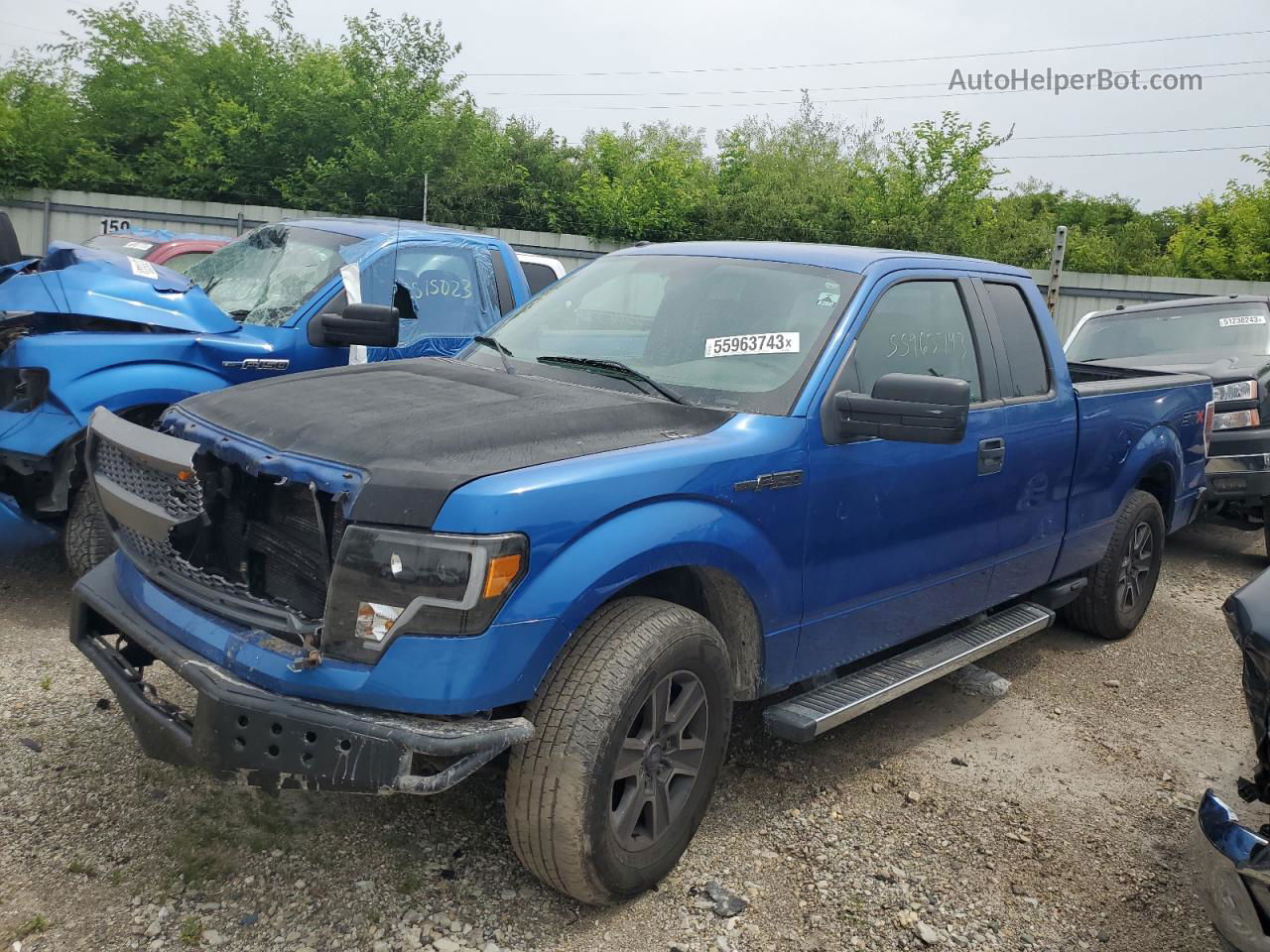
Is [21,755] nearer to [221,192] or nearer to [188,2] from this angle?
[221,192]

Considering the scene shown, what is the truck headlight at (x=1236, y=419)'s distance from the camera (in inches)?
295

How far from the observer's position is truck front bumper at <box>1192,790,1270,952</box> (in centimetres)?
238

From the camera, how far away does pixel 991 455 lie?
4.20m

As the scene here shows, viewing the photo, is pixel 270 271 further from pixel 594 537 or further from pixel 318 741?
pixel 318 741

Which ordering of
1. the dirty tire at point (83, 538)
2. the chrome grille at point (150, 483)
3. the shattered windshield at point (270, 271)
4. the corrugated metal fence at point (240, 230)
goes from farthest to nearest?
1. the corrugated metal fence at point (240, 230)
2. the shattered windshield at point (270, 271)
3. the dirty tire at point (83, 538)
4. the chrome grille at point (150, 483)

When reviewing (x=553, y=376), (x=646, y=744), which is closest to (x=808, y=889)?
(x=646, y=744)

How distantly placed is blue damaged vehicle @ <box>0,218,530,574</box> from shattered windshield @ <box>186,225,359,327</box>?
11 millimetres

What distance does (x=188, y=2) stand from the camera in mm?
25922

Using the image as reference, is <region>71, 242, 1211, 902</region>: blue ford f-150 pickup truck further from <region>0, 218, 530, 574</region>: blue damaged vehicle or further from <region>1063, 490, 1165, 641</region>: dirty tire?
<region>0, 218, 530, 574</region>: blue damaged vehicle

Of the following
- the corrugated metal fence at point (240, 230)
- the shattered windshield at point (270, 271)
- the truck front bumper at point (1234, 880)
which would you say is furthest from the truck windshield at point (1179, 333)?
the corrugated metal fence at point (240, 230)

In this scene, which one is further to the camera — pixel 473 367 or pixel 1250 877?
pixel 473 367

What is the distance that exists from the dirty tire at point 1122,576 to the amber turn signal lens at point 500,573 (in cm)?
391

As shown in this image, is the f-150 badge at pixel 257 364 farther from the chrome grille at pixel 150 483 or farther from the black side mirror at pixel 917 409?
the black side mirror at pixel 917 409

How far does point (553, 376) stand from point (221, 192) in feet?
70.7
